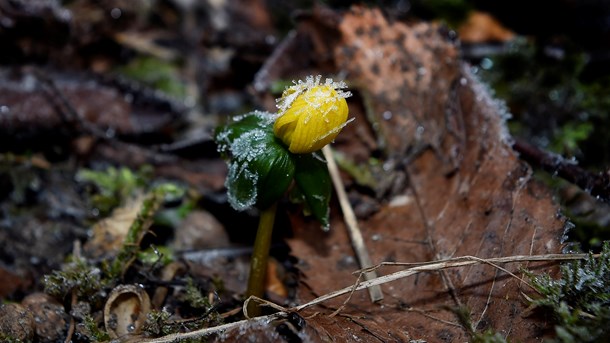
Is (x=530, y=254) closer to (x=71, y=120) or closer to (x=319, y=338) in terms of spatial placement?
(x=319, y=338)

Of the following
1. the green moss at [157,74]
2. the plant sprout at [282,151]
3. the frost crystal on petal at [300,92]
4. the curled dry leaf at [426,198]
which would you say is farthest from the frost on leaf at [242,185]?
the green moss at [157,74]

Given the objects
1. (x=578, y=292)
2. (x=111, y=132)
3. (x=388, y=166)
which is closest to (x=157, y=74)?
(x=111, y=132)

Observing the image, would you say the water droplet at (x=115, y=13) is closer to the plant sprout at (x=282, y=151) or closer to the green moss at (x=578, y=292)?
the plant sprout at (x=282, y=151)

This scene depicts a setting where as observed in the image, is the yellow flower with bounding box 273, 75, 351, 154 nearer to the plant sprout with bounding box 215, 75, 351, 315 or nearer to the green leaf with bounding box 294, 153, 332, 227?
the plant sprout with bounding box 215, 75, 351, 315

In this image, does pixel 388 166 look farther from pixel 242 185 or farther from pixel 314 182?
pixel 242 185

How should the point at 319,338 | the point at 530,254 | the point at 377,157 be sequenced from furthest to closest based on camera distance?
the point at 377,157 → the point at 530,254 → the point at 319,338

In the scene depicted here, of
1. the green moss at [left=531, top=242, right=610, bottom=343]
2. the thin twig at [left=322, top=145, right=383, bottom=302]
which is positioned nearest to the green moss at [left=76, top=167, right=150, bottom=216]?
the thin twig at [left=322, top=145, right=383, bottom=302]

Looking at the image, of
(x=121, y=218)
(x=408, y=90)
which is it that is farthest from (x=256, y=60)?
(x=121, y=218)
